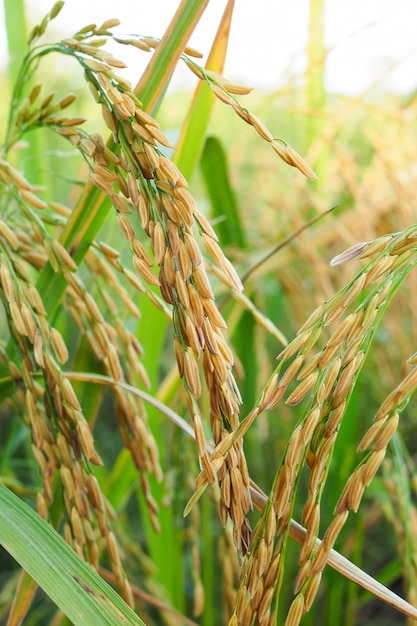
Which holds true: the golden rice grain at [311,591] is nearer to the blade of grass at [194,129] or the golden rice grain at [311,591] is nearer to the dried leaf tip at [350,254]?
the dried leaf tip at [350,254]

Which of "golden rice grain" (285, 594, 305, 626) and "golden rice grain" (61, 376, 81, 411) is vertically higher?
"golden rice grain" (61, 376, 81, 411)

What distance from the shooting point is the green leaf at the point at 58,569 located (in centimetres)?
41

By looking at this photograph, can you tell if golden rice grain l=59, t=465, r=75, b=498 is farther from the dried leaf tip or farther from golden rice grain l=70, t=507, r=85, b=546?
the dried leaf tip

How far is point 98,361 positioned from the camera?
0.62 meters

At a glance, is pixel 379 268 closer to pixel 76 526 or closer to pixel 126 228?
pixel 126 228

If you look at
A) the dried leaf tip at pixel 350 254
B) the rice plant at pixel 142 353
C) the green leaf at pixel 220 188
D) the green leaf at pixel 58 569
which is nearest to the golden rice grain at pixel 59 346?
the rice plant at pixel 142 353

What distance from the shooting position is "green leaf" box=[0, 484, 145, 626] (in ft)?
1.34

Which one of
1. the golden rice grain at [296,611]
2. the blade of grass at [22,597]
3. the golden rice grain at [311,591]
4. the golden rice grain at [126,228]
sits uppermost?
the golden rice grain at [126,228]

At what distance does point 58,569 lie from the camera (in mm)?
422

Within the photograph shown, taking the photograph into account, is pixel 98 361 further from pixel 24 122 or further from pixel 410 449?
pixel 410 449

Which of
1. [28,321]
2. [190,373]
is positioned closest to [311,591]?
[190,373]

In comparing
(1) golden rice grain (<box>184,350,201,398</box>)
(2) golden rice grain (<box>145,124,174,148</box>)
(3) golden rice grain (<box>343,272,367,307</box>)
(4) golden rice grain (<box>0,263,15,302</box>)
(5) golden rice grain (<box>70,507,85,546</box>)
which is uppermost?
(2) golden rice grain (<box>145,124,174,148</box>)

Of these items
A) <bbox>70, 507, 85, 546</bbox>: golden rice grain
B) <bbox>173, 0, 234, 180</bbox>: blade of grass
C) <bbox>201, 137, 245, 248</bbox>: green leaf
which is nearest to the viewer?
<bbox>70, 507, 85, 546</bbox>: golden rice grain

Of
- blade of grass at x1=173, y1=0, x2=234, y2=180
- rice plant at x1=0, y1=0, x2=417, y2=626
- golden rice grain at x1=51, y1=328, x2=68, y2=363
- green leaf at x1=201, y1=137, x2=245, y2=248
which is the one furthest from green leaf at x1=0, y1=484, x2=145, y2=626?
green leaf at x1=201, y1=137, x2=245, y2=248
